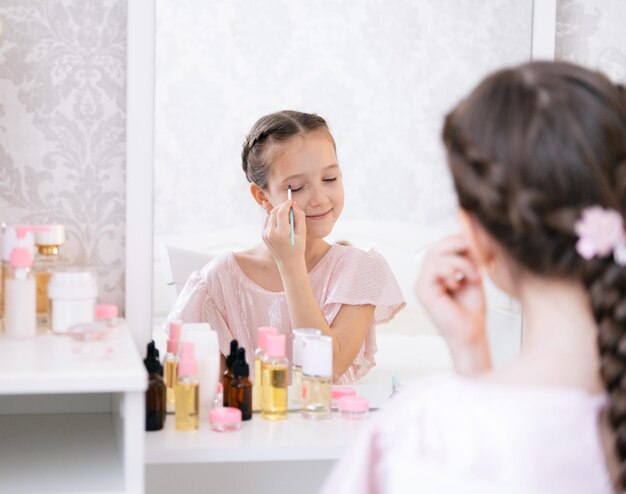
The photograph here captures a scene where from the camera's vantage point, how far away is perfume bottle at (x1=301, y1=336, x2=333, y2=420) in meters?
1.33

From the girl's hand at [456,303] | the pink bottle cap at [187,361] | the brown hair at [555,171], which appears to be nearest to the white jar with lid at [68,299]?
the pink bottle cap at [187,361]

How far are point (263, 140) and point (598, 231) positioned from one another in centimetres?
75

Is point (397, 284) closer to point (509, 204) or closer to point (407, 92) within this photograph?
point (407, 92)

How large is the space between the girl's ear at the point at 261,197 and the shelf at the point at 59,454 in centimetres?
44

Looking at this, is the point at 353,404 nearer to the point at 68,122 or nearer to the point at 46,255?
the point at 46,255

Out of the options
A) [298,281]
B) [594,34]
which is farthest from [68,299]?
[594,34]

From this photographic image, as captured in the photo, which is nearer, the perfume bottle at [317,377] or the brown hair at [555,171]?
the brown hair at [555,171]

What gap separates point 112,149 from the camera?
4.66ft

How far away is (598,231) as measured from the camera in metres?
0.78

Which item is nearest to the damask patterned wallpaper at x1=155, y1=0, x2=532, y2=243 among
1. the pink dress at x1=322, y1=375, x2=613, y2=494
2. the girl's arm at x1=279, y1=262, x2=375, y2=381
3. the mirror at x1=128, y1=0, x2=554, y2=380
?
the mirror at x1=128, y1=0, x2=554, y2=380

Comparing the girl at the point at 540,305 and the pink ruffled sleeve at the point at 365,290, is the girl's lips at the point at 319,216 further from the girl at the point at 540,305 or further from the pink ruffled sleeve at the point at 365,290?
the girl at the point at 540,305

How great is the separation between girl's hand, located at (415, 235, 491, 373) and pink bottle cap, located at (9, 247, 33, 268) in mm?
571

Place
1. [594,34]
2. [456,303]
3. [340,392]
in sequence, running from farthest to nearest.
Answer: [594,34]
[340,392]
[456,303]

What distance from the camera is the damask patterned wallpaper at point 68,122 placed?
1382 mm
